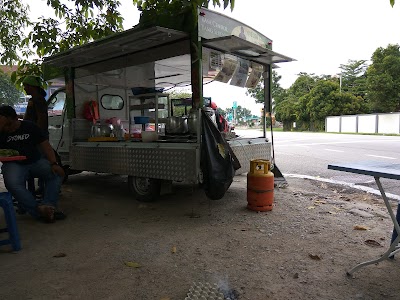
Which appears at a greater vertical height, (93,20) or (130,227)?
(93,20)

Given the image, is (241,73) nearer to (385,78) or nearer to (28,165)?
(28,165)

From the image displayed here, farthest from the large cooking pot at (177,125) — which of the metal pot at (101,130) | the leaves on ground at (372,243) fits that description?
the leaves on ground at (372,243)

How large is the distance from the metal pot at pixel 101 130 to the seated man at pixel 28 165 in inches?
72.7

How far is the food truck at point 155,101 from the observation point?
14.1 feet

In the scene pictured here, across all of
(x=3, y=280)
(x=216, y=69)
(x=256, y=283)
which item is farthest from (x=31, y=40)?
(x=256, y=283)

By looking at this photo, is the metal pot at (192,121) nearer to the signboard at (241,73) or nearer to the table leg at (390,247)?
the signboard at (241,73)

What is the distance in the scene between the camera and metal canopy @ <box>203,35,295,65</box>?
428 centimetres

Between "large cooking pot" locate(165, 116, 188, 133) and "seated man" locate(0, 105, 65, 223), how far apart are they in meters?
1.79

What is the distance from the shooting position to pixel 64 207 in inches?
200

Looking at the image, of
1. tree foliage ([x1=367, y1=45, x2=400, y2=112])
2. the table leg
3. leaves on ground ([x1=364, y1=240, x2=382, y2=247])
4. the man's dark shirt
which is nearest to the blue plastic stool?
the man's dark shirt

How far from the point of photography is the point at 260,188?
4.52 metres

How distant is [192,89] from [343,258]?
2783mm

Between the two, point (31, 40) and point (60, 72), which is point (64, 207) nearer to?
point (60, 72)

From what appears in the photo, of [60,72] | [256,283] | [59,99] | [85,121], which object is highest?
[60,72]
